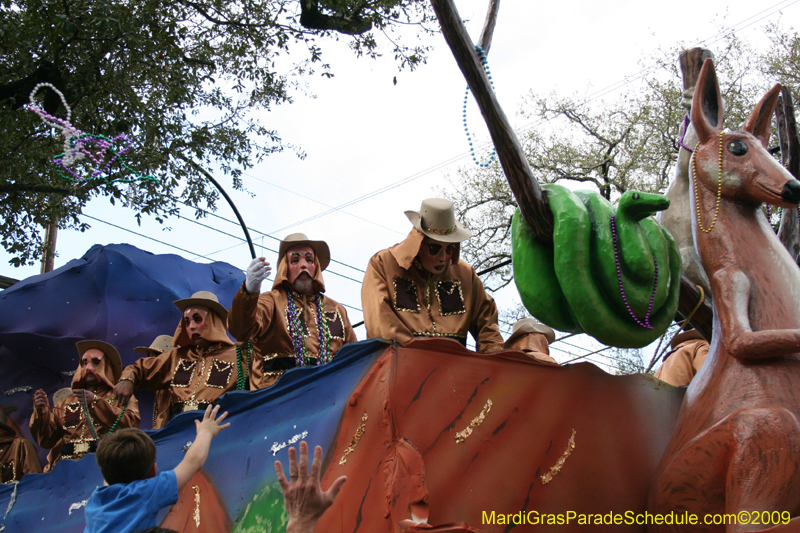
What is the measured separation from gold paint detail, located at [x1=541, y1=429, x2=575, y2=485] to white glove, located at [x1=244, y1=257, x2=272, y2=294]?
2.12m

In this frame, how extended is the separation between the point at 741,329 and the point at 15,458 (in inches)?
284

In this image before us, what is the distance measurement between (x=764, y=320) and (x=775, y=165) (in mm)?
690

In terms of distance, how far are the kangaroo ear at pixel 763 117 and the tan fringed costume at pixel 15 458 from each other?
714 cm

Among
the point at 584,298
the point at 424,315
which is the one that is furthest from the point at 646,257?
the point at 424,315

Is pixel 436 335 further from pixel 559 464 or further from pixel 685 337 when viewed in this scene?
pixel 685 337

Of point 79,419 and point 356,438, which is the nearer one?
point 356,438

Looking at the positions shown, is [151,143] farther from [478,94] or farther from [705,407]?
[705,407]

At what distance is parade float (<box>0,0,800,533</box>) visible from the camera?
108 inches

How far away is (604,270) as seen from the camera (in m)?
3.24

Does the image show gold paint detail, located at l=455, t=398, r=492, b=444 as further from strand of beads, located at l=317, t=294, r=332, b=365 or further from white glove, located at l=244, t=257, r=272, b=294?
strand of beads, located at l=317, t=294, r=332, b=365

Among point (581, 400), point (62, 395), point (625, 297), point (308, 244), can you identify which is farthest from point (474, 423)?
point (62, 395)

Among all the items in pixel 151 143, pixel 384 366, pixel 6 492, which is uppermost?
pixel 151 143

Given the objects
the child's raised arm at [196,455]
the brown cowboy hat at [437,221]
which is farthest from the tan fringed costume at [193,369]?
the child's raised arm at [196,455]

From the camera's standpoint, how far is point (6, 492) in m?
5.58
